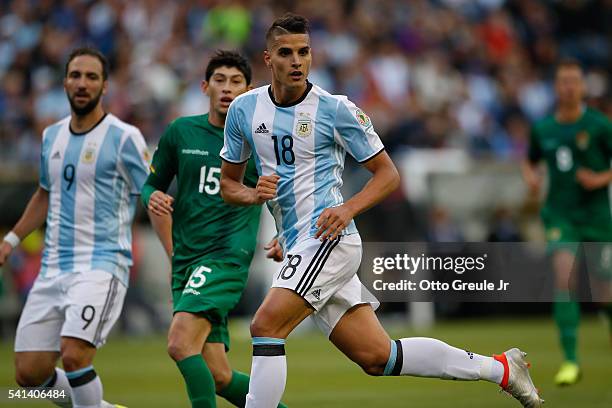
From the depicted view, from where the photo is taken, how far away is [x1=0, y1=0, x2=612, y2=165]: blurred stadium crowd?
20.7 m

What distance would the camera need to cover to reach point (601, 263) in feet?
38.7

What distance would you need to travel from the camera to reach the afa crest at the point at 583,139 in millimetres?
11977

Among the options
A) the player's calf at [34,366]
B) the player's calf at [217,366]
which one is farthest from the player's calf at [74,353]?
the player's calf at [217,366]

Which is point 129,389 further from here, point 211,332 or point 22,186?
point 22,186

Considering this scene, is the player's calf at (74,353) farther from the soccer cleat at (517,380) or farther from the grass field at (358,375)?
the soccer cleat at (517,380)

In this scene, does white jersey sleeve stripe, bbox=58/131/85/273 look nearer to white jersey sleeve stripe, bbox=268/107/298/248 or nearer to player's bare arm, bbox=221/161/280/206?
player's bare arm, bbox=221/161/280/206

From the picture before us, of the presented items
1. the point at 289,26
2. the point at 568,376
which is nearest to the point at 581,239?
the point at 568,376

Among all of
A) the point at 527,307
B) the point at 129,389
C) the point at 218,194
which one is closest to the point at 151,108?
the point at 527,307

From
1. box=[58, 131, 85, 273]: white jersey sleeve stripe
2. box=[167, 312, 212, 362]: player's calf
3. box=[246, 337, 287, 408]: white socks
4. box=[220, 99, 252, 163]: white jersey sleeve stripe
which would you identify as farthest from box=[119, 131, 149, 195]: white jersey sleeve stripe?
box=[246, 337, 287, 408]: white socks

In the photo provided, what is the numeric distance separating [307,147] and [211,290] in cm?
151

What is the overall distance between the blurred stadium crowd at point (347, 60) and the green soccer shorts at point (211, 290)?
11471 mm

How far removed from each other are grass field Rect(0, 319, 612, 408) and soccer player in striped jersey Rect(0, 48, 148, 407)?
1810 mm

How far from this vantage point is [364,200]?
6996 millimetres

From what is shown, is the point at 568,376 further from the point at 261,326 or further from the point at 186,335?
the point at 261,326
